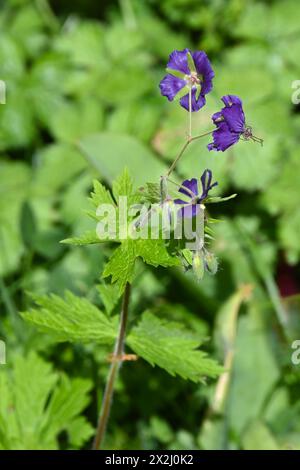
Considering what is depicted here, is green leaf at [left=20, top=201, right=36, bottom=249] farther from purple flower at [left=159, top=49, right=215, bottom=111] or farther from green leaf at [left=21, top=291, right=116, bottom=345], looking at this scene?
purple flower at [left=159, top=49, right=215, bottom=111]

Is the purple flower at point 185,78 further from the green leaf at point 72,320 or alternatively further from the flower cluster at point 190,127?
the green leaf at point 72,320

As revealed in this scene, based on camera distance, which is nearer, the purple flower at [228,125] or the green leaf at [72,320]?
the purple flower at [228,125]

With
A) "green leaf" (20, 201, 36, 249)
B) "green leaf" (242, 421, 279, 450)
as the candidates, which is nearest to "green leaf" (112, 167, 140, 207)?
"green leaf" (242, 421, 279, 450)

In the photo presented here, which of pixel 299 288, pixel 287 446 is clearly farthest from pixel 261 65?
pixel 287 446

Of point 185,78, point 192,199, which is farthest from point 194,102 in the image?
point 192,199

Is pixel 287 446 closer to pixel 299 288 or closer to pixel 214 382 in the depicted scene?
pixel 214 382

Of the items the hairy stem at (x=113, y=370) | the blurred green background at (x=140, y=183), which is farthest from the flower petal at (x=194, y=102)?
the blurred green background at (x=140, y=183)
